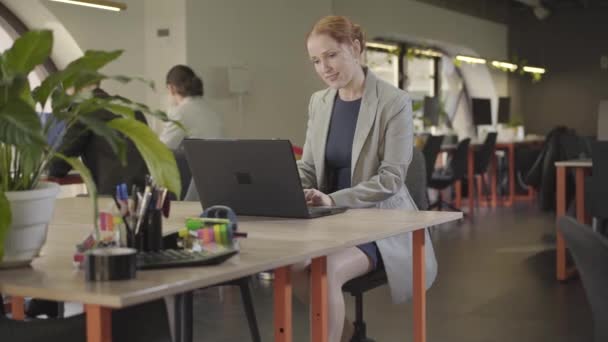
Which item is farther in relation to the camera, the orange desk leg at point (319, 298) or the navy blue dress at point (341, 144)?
the navy blue dress at point (341, 144)

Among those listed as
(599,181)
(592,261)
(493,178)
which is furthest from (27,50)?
(493,178)

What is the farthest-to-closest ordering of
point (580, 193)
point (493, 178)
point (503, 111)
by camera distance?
1. point (503, 111)
2. point (493, 178)
3. point (580, 193)

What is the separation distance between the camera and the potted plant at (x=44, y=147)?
4.91ft

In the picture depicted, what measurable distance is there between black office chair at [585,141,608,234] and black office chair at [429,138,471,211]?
3.92 m

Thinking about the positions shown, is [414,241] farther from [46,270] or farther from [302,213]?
[46,270]

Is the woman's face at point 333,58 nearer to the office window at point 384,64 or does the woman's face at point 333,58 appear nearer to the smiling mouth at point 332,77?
the smiling mouth at point 332,77

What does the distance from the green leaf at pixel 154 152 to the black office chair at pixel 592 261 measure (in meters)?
0.71

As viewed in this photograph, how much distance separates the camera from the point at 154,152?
1596 millimetres

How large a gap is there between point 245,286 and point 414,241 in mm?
775

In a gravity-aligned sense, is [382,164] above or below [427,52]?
below

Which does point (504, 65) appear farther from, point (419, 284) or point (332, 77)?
point (419, 284)

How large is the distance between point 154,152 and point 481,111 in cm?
1061

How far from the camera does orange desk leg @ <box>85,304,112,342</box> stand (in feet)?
4.55

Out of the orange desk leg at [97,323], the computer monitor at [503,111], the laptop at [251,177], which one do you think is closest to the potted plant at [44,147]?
the orange desk leg at [97,323]
